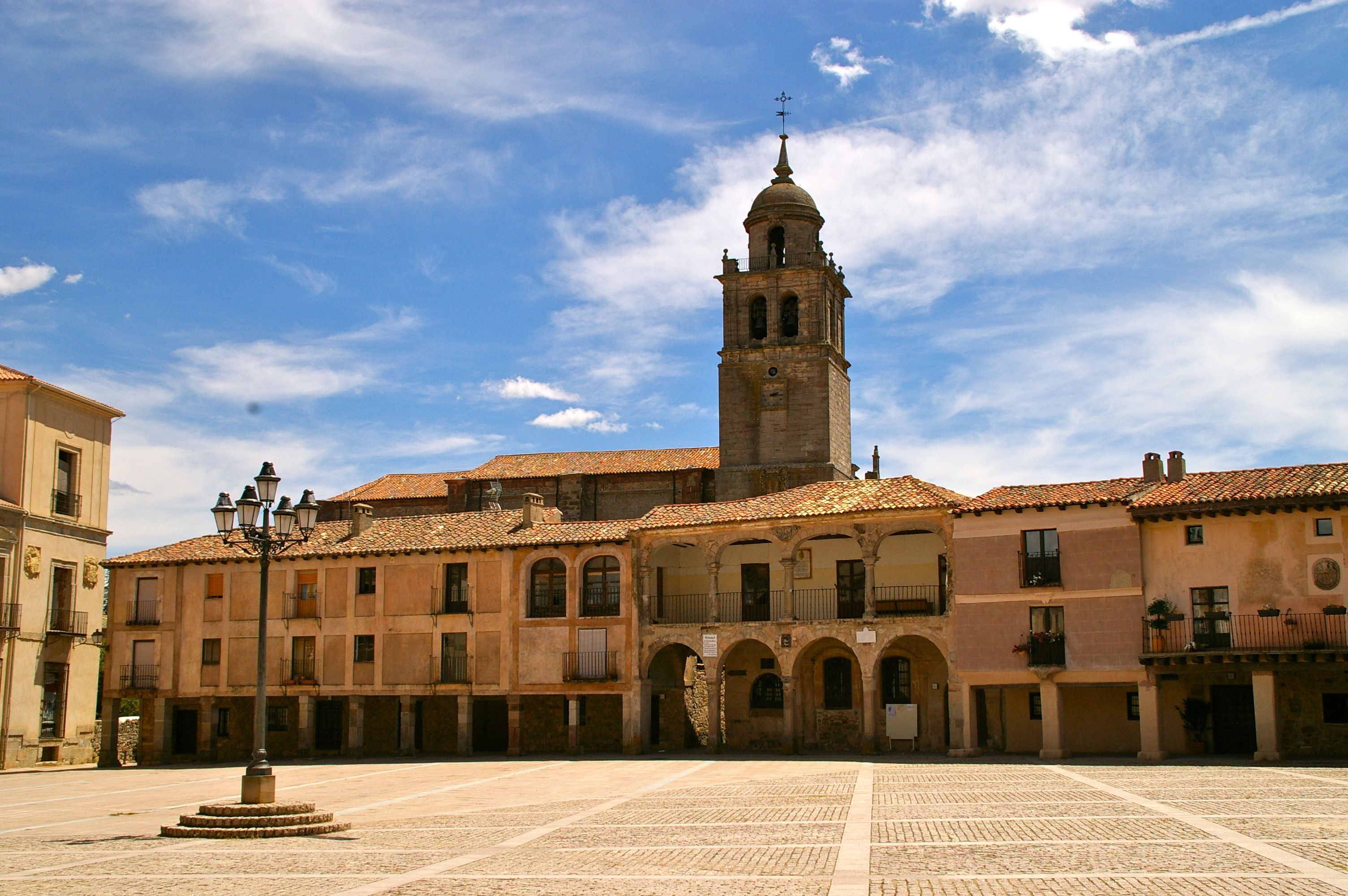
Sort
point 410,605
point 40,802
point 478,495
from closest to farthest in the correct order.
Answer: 1. point 40,802
2. point 410,605
3. point 478,495

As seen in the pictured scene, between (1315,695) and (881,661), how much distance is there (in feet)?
39.2

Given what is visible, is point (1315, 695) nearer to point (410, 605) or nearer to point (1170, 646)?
point (1170, 646)

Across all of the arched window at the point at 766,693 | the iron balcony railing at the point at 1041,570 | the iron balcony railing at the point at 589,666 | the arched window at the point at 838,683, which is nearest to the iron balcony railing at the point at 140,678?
the iron balcony railing at the point at 589,666

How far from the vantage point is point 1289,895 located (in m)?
12.5

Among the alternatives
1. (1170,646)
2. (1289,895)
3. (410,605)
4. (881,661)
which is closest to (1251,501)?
(1170,646)

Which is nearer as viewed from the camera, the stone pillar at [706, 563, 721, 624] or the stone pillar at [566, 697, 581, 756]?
the stone pillar at [706, 563, 721, 624]

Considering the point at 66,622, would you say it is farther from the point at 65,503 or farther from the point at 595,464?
the point at 595,464

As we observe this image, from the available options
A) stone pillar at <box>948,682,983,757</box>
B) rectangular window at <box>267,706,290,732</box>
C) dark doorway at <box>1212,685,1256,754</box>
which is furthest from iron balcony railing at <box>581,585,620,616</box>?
dark doorway at <box>1212,685,1256,754</box>

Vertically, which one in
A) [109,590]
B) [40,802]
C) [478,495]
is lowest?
[40,802]

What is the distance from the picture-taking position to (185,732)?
4678 centimetres

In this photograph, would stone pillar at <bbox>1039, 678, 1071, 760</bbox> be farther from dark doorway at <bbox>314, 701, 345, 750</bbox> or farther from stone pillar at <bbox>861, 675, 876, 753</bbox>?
dark doorway at <bbox>314, 701, 345, 750</bbox>

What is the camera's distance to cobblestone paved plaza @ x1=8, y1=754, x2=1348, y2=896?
1420 centimetres

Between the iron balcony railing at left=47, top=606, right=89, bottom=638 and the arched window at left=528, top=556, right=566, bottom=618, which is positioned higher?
the arched window at left=528, top=556, right=566, bottom=618

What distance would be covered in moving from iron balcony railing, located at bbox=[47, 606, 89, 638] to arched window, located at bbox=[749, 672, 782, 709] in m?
22.8
